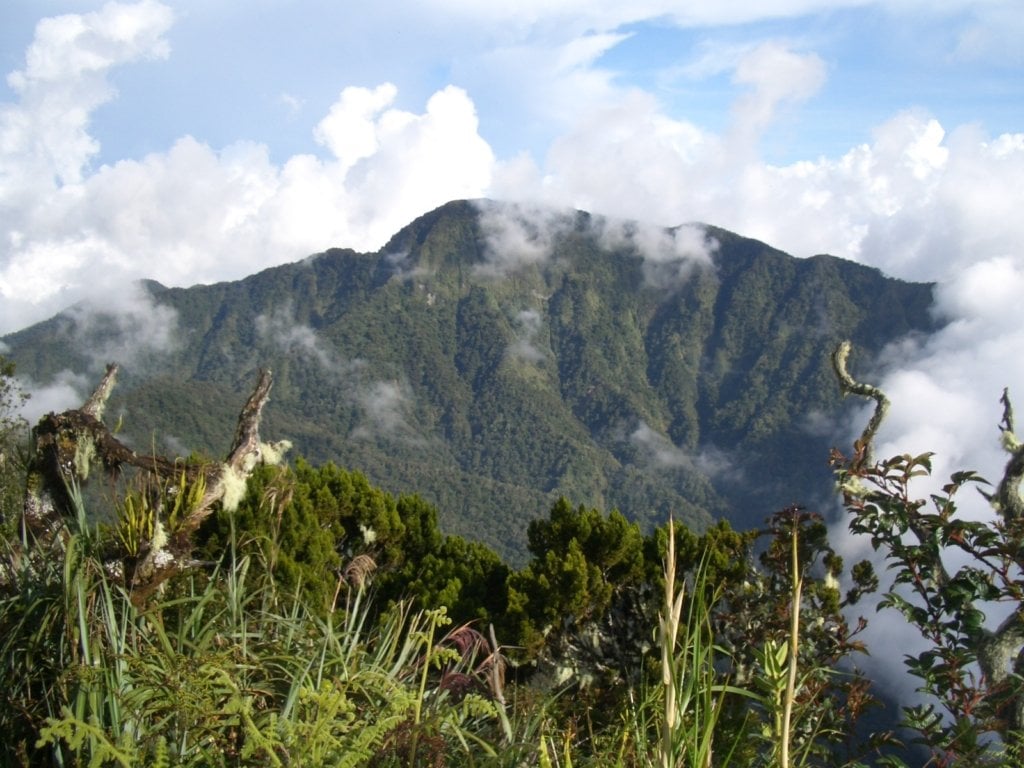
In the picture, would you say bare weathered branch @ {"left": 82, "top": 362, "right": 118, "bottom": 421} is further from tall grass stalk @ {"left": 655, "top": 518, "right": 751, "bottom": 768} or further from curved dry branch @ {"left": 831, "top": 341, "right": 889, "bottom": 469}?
curved dry branch @ {"left": 831, "top": 341, "right": 889, "bottom": 469}

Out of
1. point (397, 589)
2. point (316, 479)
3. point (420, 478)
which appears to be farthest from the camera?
point (420, 478)

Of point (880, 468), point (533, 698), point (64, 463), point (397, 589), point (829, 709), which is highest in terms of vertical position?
point (64, 463)

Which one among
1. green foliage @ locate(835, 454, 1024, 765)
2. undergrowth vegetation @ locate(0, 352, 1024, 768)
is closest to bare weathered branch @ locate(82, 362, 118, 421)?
undergrowth vegetation @ locate(0, 352, 1024, 768)

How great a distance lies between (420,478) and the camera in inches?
6703

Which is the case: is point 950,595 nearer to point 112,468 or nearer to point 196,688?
point 196,688

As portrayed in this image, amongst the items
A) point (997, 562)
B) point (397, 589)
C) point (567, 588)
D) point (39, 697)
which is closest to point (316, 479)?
point (397, 589)

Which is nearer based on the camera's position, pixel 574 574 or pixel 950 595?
pixel 950 595

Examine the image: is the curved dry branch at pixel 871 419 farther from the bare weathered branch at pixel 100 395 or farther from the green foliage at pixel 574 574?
the bare weathered branch at pixel 100 395

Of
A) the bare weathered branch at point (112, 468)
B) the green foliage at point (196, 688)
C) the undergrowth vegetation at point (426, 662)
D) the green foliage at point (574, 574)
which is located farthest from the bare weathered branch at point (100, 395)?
the green foliage at point (574, 574)

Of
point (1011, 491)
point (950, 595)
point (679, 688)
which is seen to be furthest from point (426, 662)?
point (1011, 491)

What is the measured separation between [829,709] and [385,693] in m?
1.97

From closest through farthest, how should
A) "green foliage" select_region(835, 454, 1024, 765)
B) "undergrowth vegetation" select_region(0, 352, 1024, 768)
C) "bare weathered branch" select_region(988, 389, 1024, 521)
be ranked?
"undergrowth vegetation" select_region(0, 352, 1024, 768) → "green foliage" select_region(835, 454, 1024, 765) → "bare weathered branch" select_region(988, 389, 1024, 521)

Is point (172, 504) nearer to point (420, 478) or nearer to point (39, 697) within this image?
point (39, 697)

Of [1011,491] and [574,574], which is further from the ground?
[1011,491]
